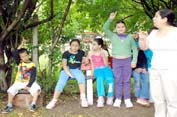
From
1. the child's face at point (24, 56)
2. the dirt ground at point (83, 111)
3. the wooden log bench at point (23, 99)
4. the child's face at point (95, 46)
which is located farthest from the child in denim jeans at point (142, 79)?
the child's face at point (24, 56)

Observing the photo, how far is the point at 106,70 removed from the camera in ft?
22.5

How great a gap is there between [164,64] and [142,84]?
5.86 ft

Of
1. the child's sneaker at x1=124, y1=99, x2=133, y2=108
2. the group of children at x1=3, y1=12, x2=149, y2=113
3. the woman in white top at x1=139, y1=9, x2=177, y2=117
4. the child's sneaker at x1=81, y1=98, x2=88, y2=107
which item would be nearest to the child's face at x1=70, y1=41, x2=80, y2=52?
the group of children at x1=3, y1=12, x2=149, y2=113

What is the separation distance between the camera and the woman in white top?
16.6 feet

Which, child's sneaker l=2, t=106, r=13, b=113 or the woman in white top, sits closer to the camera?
the woman in white top

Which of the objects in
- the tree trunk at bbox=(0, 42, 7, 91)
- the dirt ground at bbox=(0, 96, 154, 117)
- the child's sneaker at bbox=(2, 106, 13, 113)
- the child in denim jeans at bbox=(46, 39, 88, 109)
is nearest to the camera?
the dirt ground at bbox=(0, 96, 154, 117)

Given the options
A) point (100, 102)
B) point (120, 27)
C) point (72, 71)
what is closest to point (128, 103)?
point (100, 102)

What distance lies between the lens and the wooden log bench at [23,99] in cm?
666

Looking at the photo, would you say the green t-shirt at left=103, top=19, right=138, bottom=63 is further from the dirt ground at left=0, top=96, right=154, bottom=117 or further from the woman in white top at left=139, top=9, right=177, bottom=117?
the woman in white top at left=139, top=9, right=177, bottom=117

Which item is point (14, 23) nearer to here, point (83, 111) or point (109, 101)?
point (83, 111)

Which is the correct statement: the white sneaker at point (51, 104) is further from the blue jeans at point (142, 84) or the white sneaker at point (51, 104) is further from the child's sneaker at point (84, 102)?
the blue jeans at point (142, 84)

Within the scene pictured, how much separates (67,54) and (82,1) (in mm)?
2074

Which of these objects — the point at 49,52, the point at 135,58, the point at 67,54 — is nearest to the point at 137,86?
the point at 135,58

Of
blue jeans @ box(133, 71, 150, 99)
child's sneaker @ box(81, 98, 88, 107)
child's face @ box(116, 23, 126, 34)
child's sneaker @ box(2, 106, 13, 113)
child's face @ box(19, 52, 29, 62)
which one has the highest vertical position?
child's face @ box(116, 23, 126, 34)
